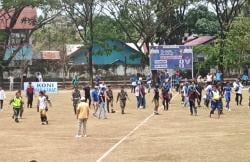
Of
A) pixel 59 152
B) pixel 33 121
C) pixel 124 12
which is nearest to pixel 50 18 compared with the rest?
pixel 124 12

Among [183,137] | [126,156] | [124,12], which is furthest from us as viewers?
[124,12]

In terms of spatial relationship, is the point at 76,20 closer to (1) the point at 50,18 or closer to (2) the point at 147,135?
(1) the point at 50,18

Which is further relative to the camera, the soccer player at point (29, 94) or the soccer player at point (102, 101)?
the soccer player at point (29, 94)

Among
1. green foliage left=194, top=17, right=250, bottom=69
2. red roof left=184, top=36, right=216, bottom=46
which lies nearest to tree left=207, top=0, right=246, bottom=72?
green foliage left=194, top=17, right=250, bottom=69

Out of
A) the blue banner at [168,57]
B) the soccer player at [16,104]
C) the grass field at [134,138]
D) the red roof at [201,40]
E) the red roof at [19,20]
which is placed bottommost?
the grass field at [134,138]

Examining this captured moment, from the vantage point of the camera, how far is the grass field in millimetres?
19375

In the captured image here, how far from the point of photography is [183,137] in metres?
24.3

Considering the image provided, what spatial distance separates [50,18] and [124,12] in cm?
776

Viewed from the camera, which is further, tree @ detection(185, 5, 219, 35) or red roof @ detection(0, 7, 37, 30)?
tree @ detection(185, 5, 219, 35)

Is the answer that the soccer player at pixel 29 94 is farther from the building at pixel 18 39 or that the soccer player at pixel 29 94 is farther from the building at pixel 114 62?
the building at pixel 114 62

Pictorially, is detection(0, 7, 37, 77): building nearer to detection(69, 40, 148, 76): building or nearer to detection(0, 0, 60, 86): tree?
detection(0, 0, 60, 86): tree

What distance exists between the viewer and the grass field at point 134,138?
63.6ft

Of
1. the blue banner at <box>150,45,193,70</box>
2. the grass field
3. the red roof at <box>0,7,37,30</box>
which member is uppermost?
the red roof at <box>0,7,37,30</box>

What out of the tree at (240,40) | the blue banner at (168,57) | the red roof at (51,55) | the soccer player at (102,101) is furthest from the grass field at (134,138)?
the red roof at (51,55)
